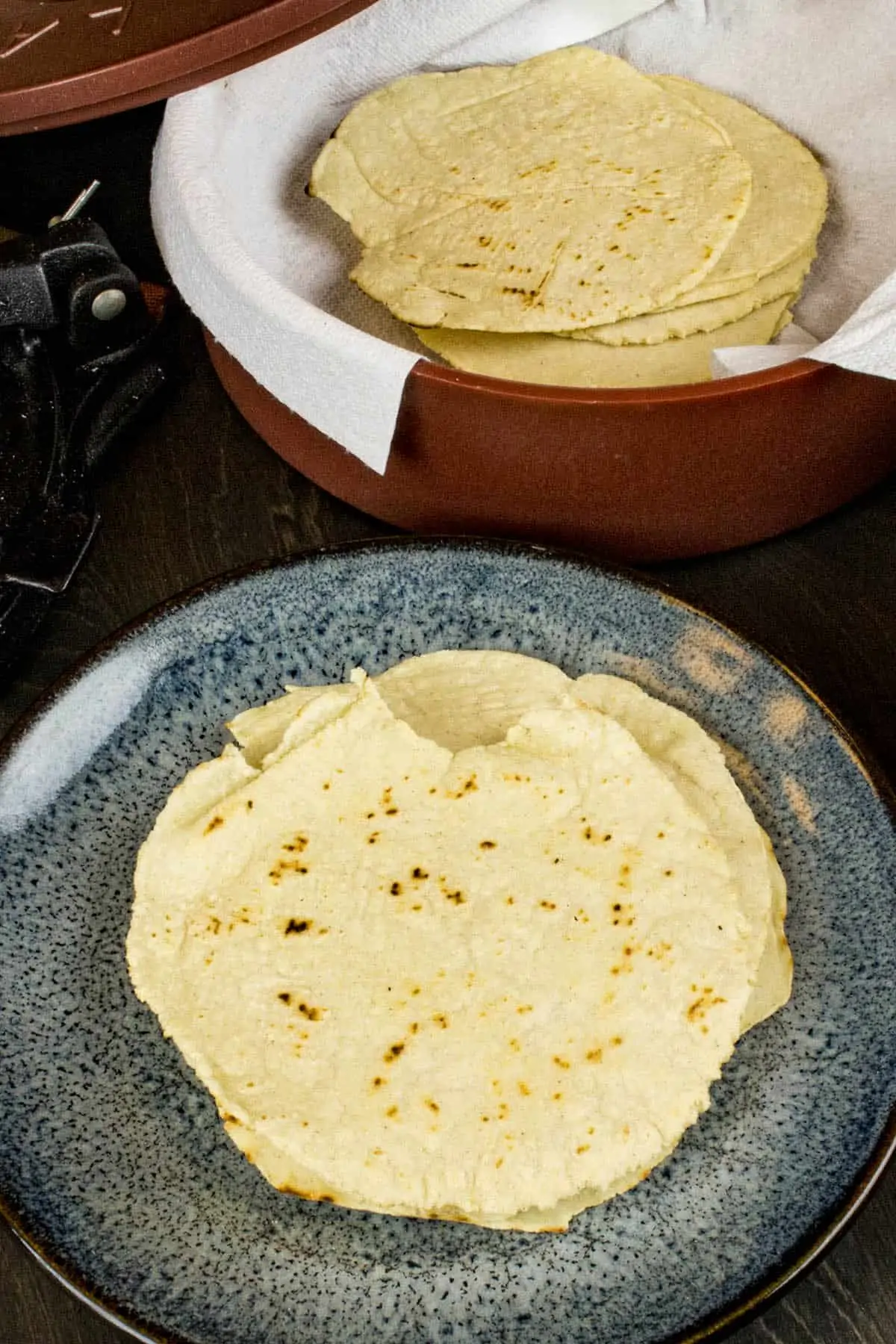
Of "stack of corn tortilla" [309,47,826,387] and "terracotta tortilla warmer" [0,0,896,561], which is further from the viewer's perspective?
"stack of corn tortilla" [309,47,826,387]

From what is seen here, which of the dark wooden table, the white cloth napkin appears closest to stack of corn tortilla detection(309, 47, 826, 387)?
the white cloth napkin

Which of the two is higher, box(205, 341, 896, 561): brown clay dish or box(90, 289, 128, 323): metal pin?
box(90, 289, 128, 323): metal pin

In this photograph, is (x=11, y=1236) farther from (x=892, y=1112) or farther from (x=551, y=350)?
(x=551, y=350)

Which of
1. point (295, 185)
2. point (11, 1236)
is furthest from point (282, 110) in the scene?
point (11, 1236)

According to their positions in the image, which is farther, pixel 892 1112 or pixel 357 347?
pixel 357 347

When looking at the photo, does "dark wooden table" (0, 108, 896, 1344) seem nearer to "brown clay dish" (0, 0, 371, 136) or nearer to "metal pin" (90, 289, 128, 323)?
"metal pin" (90, 289, 128, 323)

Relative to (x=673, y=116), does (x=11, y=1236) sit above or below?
below

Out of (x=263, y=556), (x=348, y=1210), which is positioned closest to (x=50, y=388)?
(x=263, y=556)

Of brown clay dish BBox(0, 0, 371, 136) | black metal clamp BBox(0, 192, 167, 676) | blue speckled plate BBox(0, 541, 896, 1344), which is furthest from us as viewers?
black metal clamp BBox(0, 192, 167, 676)
